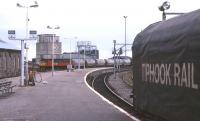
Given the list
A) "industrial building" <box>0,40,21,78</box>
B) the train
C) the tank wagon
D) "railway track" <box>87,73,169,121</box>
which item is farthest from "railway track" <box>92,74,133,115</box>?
the train

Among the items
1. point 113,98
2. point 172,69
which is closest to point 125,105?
point 113,98

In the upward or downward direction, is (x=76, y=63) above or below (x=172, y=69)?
above

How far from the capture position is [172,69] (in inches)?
443

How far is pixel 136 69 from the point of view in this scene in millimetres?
15664

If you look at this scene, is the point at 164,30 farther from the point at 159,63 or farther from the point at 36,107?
the point at 36,107

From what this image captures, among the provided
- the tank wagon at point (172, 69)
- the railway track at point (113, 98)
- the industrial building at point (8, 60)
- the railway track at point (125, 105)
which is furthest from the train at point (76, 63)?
the tank wagon at point (172, 69)

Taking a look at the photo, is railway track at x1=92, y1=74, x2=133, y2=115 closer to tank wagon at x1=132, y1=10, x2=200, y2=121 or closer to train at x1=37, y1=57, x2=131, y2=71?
tank wagon at x1=132, y1=10, x2=200, y2=121

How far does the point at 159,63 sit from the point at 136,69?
331cm

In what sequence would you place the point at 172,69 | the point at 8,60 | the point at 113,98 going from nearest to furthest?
the point at 172,69 → the point at 113,98 → the point at 8,60

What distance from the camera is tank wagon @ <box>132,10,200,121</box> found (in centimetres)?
991

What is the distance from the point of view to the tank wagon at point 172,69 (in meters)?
9.91

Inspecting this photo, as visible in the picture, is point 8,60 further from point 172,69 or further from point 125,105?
point 172,69

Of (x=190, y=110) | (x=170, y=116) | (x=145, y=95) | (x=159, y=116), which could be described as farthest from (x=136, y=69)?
(x=190, y=110)

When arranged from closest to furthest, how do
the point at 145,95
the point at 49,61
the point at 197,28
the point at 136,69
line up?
the point at 197,28, the point at 145,95, the point at 136,69, the point at 49,61
